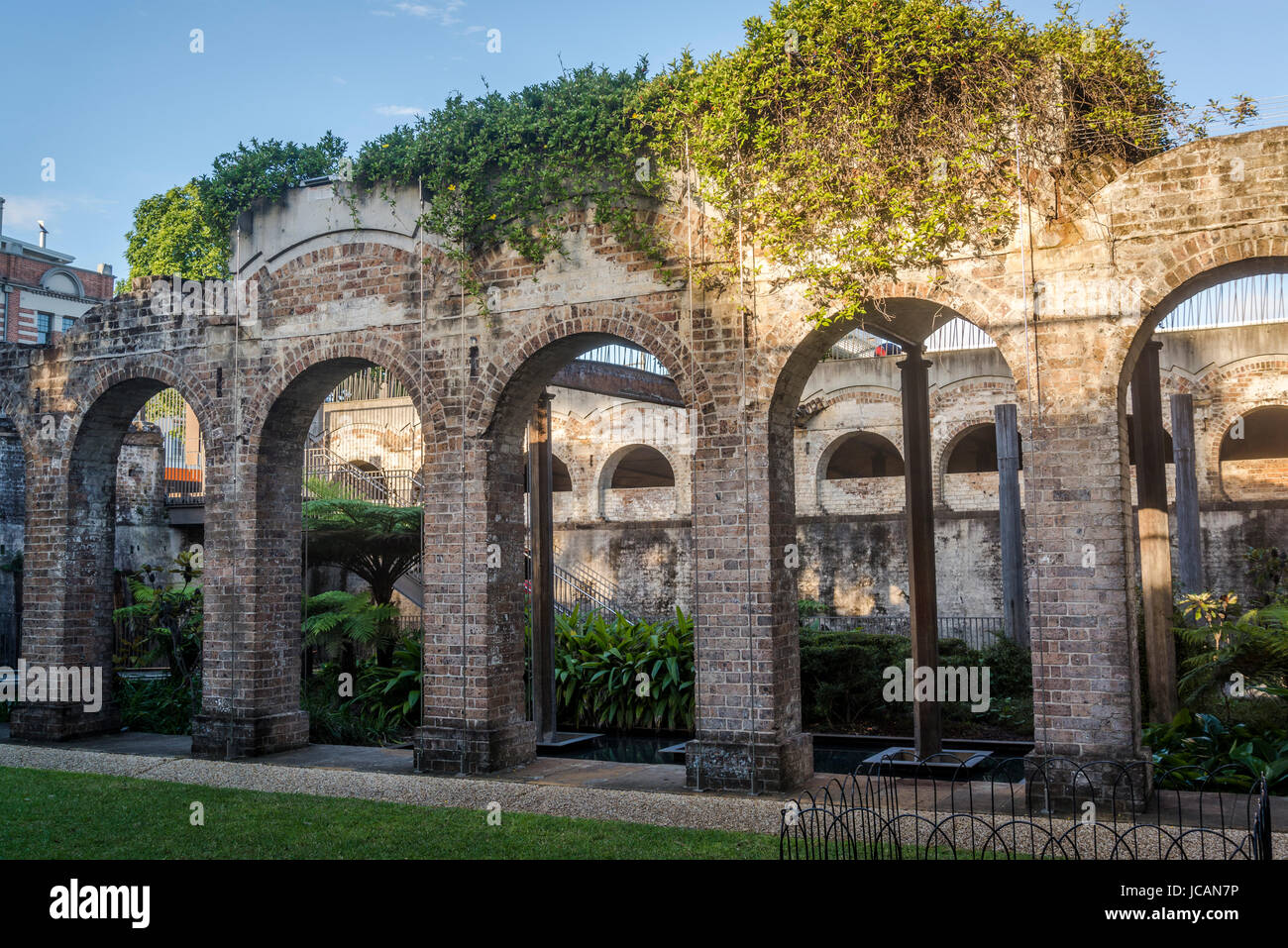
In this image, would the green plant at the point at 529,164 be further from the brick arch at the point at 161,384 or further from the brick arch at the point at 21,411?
the brick arch at the point at 21,411

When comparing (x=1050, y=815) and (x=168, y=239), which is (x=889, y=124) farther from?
(x=168, y=239)

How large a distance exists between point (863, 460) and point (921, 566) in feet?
44.3

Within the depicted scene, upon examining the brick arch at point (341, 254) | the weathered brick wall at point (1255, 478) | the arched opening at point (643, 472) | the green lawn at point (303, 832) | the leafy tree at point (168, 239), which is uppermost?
the leafy tree at point (168, 239)

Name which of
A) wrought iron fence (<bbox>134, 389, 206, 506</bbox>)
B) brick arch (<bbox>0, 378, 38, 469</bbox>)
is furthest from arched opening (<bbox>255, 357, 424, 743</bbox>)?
brick arch (<bbox>0, 378, 38, 469</bbox>)

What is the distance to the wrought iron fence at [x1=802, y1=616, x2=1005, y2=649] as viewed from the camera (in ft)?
59.9

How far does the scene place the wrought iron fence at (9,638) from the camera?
55.4 ft

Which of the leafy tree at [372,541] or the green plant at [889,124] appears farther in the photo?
the leafy tree at [372,541]

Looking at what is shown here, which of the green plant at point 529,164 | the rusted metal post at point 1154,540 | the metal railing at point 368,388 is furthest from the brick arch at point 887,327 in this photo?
the metal railing at point 368,388

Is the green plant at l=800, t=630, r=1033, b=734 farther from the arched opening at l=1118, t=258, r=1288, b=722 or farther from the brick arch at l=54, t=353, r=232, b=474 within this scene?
the brick arch at l=54, t=353, r=232, b=474

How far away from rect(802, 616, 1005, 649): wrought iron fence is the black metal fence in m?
9.62

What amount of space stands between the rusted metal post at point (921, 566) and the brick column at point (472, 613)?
3511mm

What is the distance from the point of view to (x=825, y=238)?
27.9 feet

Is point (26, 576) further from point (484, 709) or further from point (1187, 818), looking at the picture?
point (1187, 818)
